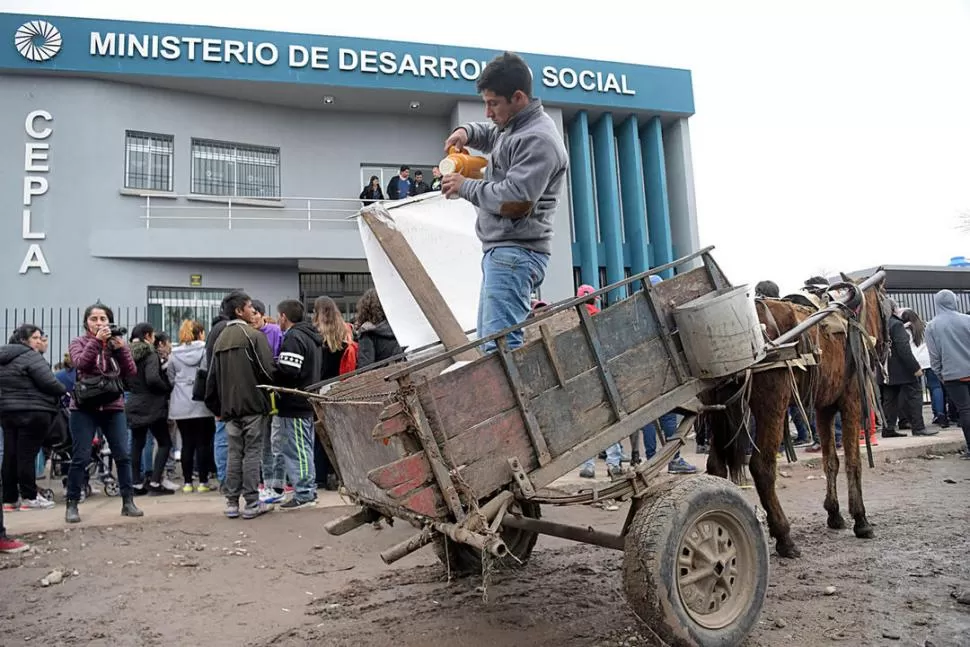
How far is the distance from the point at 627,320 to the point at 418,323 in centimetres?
204

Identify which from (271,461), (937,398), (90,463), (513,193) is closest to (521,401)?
(513,193)

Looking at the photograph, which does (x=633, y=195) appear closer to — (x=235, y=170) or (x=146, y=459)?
(x=235, y=170)

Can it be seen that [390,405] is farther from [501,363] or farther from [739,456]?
[739,456]

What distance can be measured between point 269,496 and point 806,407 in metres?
5.23

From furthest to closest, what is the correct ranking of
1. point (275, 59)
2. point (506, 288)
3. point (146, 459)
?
1. point (275, 59)
2. point (146, 459)
3. point (506, 288)

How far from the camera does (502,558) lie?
4289mm

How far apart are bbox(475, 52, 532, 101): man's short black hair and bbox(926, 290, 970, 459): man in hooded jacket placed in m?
7.79

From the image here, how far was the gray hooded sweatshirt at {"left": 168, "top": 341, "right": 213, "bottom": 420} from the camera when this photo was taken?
7.31 metres

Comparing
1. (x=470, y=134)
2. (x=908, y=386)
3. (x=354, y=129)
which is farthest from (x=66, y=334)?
(x=908, y=386)

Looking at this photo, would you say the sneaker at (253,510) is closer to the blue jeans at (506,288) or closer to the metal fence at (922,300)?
the blue jeans at (506,288)

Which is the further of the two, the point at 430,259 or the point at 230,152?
the point at 230,152

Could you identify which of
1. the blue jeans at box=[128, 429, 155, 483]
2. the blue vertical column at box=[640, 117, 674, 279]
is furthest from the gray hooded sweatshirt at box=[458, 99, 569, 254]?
the blue vertical column at box=[640, 117, 674, 279]

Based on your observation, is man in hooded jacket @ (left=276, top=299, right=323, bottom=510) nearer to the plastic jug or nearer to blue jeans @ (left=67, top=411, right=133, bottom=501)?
blue jeans @ (left=67, top=411, right=133, bottom=501)

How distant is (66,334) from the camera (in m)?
12.8
